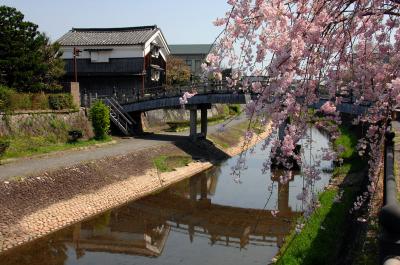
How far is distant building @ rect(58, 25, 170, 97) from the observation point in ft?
127

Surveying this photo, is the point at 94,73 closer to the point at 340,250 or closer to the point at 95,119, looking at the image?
the point at 95,119

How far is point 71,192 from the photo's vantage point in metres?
18.4

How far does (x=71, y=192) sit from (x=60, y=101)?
1075cm

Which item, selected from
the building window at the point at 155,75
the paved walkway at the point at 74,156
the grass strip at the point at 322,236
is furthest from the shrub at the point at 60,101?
the grass strip at the point at 322,236

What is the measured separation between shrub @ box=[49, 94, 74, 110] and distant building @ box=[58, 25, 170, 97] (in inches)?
380

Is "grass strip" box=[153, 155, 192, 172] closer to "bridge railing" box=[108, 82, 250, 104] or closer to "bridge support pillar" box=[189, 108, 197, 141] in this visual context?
"bridge support pillar" box=[189, 108, 197, 141]

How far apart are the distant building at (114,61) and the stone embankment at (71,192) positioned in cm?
1454

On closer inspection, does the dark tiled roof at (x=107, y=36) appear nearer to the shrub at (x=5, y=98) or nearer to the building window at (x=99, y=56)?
the building window at (x=99, y=56)

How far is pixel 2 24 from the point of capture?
26094 millimetres

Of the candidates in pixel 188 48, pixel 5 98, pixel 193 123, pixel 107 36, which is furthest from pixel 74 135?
pixel 188 48

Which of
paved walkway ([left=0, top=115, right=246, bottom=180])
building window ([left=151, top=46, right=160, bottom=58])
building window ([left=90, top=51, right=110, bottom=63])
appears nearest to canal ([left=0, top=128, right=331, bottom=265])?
paved walkway ([left=0, top=115, right=246, bottom=180])

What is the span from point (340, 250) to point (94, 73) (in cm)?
3158

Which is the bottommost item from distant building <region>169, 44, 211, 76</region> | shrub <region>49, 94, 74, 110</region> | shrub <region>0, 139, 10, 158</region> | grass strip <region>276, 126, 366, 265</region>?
grass strip <region>276, 126, 366, 265</region>

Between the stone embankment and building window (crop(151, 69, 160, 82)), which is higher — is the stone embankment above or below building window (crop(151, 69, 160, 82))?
below
